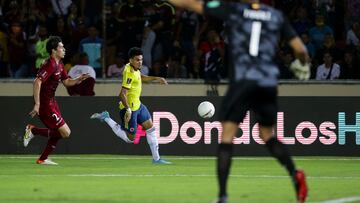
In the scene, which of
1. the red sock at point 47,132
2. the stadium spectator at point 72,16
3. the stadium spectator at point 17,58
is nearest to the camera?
the red sock at point 47,132

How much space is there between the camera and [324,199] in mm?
12109

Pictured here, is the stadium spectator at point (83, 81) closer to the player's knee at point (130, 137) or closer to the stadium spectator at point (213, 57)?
the player's knee at point (130, 137)

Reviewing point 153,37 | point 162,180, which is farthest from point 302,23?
point 162,180

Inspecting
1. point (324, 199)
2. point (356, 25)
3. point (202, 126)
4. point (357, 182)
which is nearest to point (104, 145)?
point (202, 126)

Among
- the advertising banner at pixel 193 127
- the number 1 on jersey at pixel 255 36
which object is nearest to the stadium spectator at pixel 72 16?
the advertising banner at pixel 193 127

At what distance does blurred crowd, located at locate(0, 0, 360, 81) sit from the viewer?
21.9m

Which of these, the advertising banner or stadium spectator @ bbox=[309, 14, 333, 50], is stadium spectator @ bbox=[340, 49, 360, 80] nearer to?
stadium spectator @ bbox=[309, 14, 333, 50]

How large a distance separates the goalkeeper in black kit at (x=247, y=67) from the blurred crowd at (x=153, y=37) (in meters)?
10.5

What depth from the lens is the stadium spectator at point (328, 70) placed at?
70.6 feet

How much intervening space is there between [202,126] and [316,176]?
17.7 feet

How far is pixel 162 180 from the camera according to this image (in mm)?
14883

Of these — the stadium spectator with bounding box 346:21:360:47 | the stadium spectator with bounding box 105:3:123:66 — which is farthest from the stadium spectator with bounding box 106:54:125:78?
the stadium spectator with bounding box 346:21:360:47

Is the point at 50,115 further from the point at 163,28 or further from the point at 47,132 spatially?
the point at 163,28

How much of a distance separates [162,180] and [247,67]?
14.8 feet
